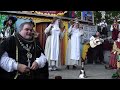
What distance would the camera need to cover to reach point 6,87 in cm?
436

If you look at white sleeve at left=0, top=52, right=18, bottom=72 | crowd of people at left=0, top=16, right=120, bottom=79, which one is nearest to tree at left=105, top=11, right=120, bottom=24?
crowd of people at left=0, top=16, right=120, bottom=79

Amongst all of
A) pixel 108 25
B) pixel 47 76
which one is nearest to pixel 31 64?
pixel 47 76

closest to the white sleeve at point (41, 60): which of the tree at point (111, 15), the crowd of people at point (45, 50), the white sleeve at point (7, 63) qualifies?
the crowd of people at point (45, 50)

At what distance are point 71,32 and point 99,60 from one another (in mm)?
611

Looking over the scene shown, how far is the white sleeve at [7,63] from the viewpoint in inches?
164

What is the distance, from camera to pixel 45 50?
450 centimetres

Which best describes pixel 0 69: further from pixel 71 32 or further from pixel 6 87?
pixel 71 32

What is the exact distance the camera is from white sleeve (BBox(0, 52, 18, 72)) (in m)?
4.16

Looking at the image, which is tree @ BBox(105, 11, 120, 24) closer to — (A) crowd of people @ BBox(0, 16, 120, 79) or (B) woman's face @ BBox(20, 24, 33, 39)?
(A) crowd of people @ BBox(0, 16, 120, 79)

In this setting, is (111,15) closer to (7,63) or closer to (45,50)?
(45,50)

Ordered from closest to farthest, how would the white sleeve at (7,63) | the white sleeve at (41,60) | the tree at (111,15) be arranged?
the white sleeve at (7,63), the white sleeve at (41,60), the tree at (111,15)

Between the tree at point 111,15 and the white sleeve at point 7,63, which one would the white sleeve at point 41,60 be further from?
the tree at point 111,15
